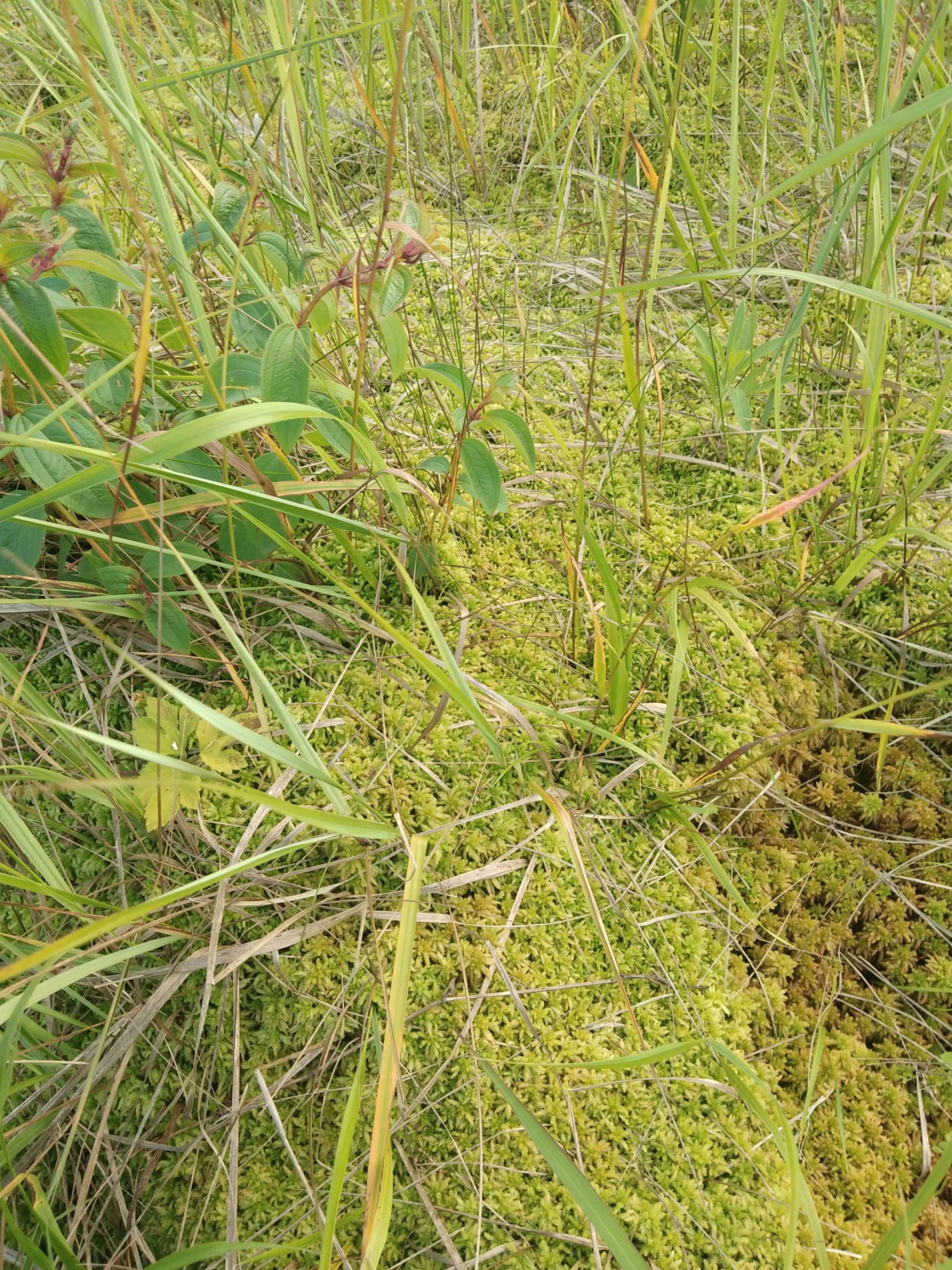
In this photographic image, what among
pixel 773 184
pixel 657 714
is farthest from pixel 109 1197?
pixel 773 184

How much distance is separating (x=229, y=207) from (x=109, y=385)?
38 centimetres

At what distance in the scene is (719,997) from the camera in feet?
4.51

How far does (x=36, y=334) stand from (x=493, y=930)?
1.15 metres

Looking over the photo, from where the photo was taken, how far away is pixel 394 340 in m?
1.43

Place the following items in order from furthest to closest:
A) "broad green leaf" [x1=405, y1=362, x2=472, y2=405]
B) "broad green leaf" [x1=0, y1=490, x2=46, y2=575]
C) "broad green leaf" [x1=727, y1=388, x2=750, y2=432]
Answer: "broad green leaf" [x1=727, y1=388, x2=750, y2=432]
"broad green leaf" [x1=405, y1=362, x2=472, y2=405]
"broad green leaf" [x1=0, y1=490, x2=46, y2=575]

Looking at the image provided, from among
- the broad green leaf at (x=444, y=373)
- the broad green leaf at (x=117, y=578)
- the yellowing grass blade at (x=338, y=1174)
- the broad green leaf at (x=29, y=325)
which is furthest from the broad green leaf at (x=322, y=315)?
the yellowing grass blade at (x=338, y=1174)

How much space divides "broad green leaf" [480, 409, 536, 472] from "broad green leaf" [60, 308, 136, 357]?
1.97 feet

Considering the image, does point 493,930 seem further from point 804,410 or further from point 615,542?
point 804,410

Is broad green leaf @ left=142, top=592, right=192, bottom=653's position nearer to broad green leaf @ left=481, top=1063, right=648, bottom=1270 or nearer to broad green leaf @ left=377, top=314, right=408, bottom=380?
broad green leaf @ left=377, top=314, right=408, bottom=380

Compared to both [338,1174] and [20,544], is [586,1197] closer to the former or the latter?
[338,1174]

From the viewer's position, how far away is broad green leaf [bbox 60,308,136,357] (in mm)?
1235

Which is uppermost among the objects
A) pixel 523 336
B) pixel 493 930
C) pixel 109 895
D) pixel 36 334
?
pixel 36 334

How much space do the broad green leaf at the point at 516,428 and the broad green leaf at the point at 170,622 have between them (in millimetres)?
638

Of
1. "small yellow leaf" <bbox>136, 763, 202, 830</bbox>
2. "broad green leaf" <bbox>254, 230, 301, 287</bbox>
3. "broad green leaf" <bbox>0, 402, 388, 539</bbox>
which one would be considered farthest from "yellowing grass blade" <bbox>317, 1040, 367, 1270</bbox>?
"broad green leaf" <bbox>254, 230, 301, 287</bbox>
